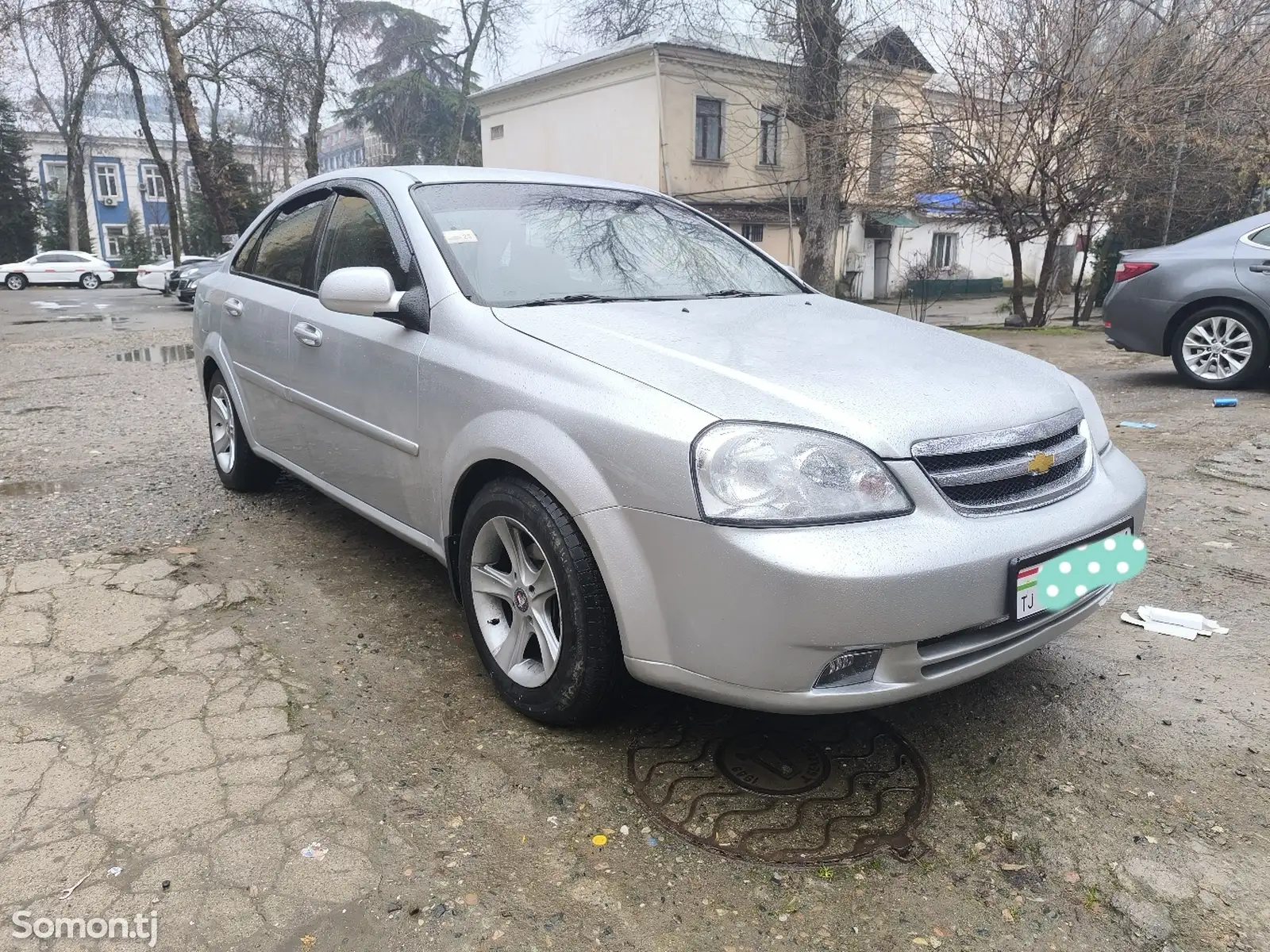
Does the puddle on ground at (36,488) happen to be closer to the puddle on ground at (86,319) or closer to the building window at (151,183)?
the puddle on ground at (86,319)

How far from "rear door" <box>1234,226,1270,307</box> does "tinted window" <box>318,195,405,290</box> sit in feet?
22.6

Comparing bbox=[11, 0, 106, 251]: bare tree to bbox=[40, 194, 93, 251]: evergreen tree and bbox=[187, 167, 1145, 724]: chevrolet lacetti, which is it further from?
bbox=[187, 167, 1145, 724]: chevrolet lacetti

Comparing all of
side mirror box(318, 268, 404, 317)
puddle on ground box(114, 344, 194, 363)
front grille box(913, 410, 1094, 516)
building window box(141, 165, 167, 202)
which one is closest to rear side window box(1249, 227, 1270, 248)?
front grille box(913, 410, 1094, 516)

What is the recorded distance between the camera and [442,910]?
202cm

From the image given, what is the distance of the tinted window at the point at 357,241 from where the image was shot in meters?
3.38

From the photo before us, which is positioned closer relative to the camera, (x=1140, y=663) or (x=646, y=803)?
(x=646, y=803)

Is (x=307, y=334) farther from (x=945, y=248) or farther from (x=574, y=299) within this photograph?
(x=945, y=248)

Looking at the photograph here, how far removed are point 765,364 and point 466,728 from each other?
1369 millimetres

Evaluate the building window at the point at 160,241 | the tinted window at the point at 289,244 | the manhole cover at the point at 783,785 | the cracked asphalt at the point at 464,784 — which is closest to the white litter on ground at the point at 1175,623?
the cracked asphalt at the point at 464,784

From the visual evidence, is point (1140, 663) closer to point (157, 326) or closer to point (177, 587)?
point (177, 587)

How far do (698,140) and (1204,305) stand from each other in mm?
21622

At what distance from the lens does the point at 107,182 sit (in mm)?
58750

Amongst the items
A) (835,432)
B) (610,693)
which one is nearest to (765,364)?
(835,432)

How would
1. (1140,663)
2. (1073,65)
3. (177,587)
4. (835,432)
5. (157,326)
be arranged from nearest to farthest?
(835,432), (1140,663), (177,587), (1073,65), (157,326)
